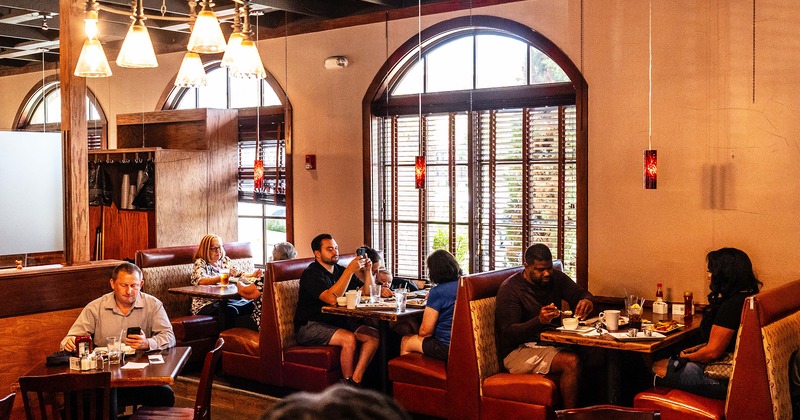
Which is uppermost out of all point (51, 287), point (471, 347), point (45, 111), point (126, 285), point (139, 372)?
point (45, 111)

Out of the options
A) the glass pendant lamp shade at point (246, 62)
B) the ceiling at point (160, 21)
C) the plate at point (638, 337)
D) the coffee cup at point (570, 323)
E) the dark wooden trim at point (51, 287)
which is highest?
the ceiling at point (160, 21)

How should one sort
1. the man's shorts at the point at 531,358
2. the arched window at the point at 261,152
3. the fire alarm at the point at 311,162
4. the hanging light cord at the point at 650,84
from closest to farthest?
the man's shorts at the point at 531,358, the hanging light cord at the point at 650,84, the fire alarm at the point at 311,162, the arched window at the point at 261,152

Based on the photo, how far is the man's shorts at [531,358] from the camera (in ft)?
18.2

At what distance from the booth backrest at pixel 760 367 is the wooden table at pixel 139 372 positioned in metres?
3.03

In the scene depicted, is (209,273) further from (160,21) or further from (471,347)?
(160,21)

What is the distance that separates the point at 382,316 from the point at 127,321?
1.82m

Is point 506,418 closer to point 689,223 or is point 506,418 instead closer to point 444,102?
point 689,223

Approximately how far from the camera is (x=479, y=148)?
813 centimetres

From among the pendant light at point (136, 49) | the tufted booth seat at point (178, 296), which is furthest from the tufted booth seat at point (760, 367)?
the tufted booth seat at point (178, 296)

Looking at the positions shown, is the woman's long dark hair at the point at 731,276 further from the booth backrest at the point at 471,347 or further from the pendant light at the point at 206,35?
the pendant light at the point at 206,35

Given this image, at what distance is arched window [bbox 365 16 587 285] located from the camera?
7.55 meters

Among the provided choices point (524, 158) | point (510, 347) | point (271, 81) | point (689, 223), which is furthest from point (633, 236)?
point (271, 81)

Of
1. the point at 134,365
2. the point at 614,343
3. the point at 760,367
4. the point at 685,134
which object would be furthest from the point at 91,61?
the point at 685,134

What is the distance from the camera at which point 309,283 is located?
6570mm
